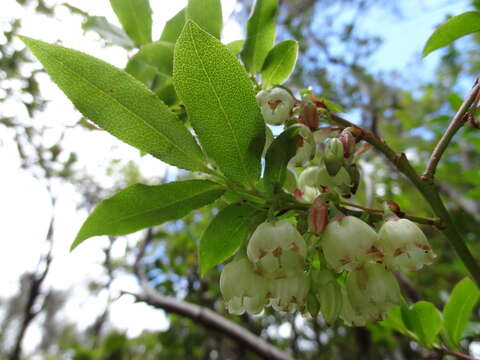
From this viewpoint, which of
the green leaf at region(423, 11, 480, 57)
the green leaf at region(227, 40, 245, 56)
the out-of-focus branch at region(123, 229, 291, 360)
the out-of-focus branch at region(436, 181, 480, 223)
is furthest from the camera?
the out-of-focus branch at region(436, 181, 480, 223)

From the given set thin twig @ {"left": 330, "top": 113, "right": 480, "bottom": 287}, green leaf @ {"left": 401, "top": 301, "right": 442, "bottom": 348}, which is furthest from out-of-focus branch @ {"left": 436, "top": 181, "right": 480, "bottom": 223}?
thin twig @ {"left": 330, "top": 113, "right": 480, "bottom": 287}

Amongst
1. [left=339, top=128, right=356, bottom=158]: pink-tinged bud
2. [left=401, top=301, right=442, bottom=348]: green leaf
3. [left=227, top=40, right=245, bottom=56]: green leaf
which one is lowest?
[left=401, top=301, right=442, bottom=348]: green leaf

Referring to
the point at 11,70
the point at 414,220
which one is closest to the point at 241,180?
the point at 414,220

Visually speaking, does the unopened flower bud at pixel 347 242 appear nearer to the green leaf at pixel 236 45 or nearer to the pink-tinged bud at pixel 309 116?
the pink-tinged bud at pixel 309 116

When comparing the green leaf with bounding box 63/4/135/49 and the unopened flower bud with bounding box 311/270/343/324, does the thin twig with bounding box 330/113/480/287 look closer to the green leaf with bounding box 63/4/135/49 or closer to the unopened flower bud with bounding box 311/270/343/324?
the unopened flower bud with bounding box 311/270/343/324

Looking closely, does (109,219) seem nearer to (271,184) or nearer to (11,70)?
(271,184)

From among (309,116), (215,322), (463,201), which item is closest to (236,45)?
(309,116)
